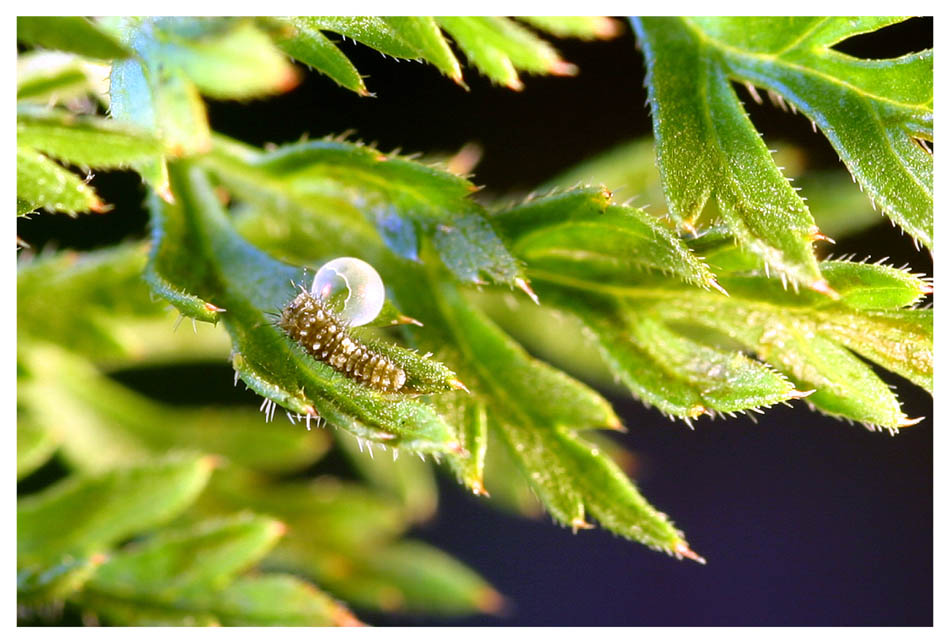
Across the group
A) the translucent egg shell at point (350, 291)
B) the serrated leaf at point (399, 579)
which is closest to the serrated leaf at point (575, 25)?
the translucent egg shell at point (350, 291)

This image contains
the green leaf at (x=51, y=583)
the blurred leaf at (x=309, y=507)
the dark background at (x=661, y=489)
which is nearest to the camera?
the green leaf at (x=51, y=583)

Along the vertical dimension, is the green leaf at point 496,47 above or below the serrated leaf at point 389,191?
above

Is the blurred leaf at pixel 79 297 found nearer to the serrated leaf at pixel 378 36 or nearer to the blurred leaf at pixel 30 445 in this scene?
the blurred leaf at pixel 30 445

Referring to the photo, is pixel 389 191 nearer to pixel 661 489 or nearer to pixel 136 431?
pixel 136 431

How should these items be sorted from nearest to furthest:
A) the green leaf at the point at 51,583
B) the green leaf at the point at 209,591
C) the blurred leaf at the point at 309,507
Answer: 1. the green leaf at the point at 51,583
2. the green leaf at the point at 209,591
3. the blurred leaf at the point at 309,507

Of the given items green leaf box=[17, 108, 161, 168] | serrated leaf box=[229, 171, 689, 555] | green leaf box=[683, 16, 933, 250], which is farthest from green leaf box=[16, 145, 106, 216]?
green leaf box=[683, 16, 933, 250]

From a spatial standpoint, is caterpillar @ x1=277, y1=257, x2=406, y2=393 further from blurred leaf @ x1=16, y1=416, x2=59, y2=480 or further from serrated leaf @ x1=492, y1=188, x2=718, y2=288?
blurred leaf @ x1=16, y1=416, x2=59, y2=480
